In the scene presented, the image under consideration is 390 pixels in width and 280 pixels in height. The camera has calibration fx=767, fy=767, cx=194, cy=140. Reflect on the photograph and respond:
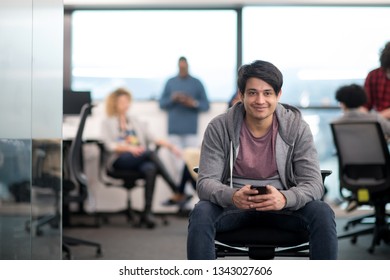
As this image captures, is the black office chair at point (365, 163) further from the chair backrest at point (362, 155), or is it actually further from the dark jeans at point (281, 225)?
the dark jeans at point (281, 225)

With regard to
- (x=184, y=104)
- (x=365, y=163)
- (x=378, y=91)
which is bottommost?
(x=365, y=163)

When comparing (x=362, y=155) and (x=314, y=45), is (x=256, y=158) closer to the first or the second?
(x=362, y=155)

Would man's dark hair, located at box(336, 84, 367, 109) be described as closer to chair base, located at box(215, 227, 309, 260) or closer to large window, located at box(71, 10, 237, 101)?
chair base, located at box(215, 227, 309, 260)

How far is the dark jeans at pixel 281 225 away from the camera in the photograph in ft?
7.98

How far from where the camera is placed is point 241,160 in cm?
265

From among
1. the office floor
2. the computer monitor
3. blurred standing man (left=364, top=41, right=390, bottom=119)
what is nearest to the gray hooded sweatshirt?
the office floor

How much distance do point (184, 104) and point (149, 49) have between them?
75cm

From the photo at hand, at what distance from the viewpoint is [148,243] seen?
507 cm

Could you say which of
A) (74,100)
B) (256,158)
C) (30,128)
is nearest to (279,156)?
(256,158)

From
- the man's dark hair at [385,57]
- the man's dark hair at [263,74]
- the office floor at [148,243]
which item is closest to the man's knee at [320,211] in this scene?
the man's dark hair at [263,74]

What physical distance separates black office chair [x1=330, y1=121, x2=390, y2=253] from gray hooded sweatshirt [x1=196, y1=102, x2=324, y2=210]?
187 centimetres

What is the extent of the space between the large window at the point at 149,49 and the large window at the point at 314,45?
10.1 inches

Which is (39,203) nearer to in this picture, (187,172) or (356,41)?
(187,172)
